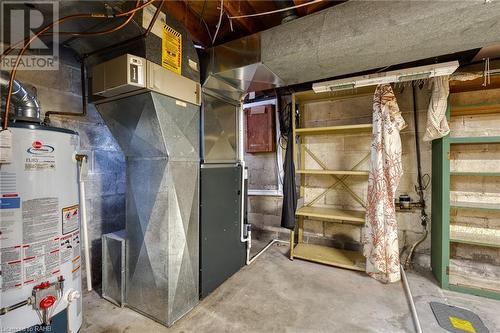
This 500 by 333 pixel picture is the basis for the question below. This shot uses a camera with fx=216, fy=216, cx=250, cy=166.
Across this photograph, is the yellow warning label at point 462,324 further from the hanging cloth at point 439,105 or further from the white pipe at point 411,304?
the hanging cloth at point 439,105

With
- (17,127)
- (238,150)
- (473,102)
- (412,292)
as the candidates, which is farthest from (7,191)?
(473,102)

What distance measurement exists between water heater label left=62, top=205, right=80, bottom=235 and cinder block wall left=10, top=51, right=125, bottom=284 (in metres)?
0.65

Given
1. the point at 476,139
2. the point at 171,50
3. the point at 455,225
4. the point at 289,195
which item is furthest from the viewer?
the point at 289,195

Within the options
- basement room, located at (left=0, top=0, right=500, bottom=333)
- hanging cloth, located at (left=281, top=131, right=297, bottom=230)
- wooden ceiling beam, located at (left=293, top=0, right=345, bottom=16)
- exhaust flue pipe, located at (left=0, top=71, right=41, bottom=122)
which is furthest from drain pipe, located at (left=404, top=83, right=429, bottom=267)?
exhaust flue pipe, located at (left=0, top=71, right=41, bottom=122)

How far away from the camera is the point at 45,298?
1.17 m

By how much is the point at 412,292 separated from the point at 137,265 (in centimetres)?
242

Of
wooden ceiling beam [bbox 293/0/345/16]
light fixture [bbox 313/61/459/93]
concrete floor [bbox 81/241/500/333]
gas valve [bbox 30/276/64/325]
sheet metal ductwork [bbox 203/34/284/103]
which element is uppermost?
wooden ceiling beam [bbox 293/0/345/16]

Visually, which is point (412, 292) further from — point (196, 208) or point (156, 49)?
point (156, 49)

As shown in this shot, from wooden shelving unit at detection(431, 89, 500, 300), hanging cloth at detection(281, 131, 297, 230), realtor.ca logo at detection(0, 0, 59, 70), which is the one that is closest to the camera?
realtor.ca logo at detection(0, 0, 59, 70)

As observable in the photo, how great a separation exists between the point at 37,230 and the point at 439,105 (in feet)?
10.0

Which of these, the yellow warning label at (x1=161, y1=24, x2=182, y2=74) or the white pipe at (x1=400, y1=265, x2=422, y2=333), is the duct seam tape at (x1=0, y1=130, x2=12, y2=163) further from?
the white pipe at (x1=400, y1=265, x2=422, y2=333)

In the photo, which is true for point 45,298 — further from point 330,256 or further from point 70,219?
point 330,256

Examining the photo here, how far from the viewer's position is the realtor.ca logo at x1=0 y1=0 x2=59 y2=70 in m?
1.25

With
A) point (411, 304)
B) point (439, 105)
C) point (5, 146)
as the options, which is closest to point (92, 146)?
point (5, 146)
